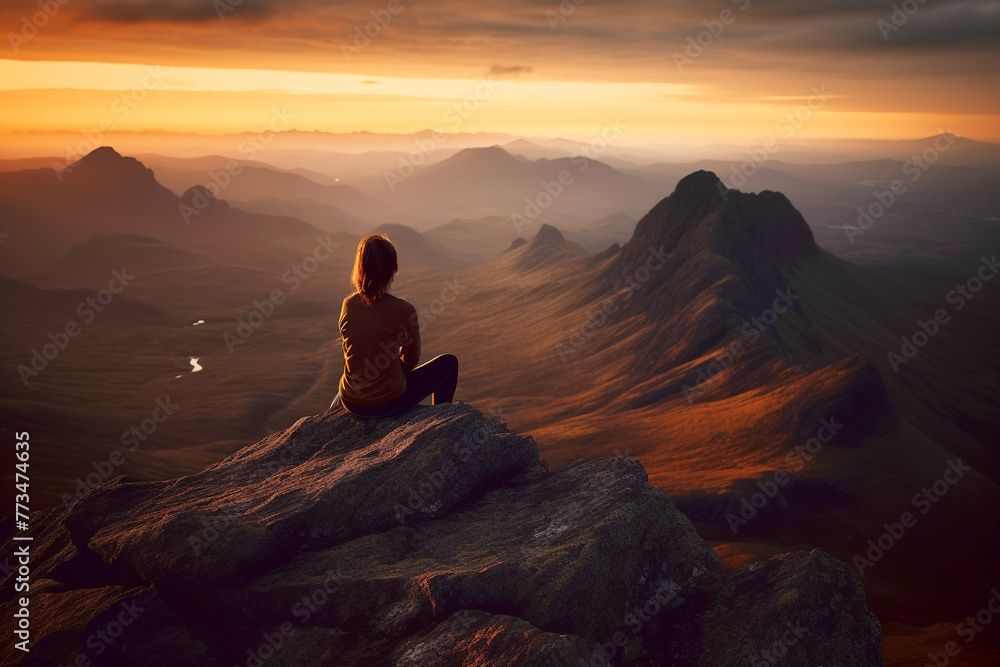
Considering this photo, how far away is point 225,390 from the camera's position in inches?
6038

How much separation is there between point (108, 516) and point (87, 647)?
414 cm

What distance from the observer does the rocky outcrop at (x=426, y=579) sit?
11.3m

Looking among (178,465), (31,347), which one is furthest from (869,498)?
(31,347)

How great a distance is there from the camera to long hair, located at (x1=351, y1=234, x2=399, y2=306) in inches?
518

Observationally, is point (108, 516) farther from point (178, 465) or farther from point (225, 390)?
point (225, 390)
